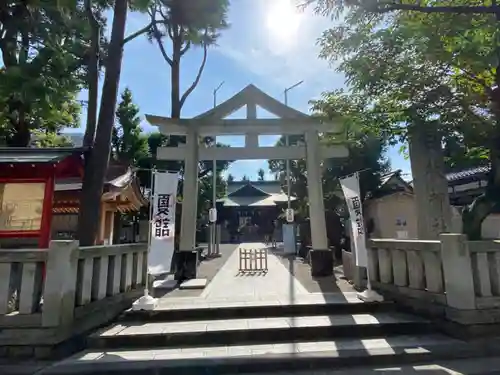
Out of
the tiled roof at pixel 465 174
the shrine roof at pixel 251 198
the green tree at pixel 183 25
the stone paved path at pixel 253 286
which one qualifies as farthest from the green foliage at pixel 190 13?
the shrine roof at pixel 251 198

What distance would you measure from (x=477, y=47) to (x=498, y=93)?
37.6 inches

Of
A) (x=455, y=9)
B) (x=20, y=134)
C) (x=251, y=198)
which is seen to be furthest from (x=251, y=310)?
(x=251, y=198)

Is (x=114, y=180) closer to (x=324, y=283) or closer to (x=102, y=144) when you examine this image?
(x=102, y=144)

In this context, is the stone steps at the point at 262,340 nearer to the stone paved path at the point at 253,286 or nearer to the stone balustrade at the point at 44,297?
the stone balustrade at the point at 44,297

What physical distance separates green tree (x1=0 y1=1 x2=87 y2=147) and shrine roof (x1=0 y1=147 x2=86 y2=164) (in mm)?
1344

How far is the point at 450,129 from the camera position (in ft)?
17.1

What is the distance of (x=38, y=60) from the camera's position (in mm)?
7375

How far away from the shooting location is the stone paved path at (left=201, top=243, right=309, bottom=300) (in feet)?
21.2

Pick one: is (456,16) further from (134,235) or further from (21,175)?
(134,235)

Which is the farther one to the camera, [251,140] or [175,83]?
[175,83]

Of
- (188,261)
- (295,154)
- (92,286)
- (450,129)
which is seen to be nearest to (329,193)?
(295,154)

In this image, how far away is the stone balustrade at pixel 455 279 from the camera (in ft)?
14.1

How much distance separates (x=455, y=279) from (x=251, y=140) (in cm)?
631

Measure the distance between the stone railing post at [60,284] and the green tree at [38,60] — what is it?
14.4 feet
